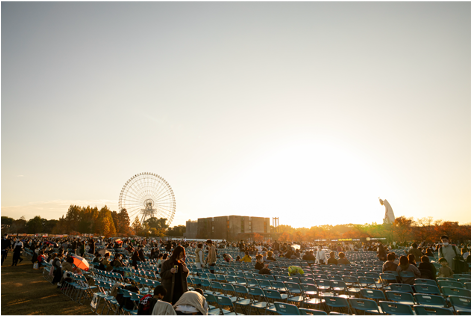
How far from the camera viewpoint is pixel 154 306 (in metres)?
4.62

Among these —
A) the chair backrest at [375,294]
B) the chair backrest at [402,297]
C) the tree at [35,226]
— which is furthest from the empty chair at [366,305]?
the tree at [35,226]

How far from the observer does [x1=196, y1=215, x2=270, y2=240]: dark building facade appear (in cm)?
9175

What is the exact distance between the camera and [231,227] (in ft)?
302

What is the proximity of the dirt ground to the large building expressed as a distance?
80.8m

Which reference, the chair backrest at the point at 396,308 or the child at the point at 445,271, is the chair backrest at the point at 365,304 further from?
the child at the point at 445,271

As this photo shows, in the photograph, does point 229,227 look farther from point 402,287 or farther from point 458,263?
point 402,287

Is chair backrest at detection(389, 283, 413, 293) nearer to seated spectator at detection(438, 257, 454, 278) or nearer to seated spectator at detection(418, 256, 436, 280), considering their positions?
seated spectator at detection(418, 256, 436, 280)

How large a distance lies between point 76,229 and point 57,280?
108193mm

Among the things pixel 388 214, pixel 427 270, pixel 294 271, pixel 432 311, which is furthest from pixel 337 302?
pixel 388 214

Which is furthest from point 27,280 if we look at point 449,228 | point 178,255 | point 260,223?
point 260,223

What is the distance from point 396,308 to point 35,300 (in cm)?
1132

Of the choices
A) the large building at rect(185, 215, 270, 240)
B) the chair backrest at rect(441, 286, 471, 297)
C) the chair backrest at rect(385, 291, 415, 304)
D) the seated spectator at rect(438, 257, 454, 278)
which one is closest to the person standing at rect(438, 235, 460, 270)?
the seated spectator at rect(438, 257, 454, 278)

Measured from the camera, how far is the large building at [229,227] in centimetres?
9181

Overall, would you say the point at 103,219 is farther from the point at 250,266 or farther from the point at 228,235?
the point at 250,266
